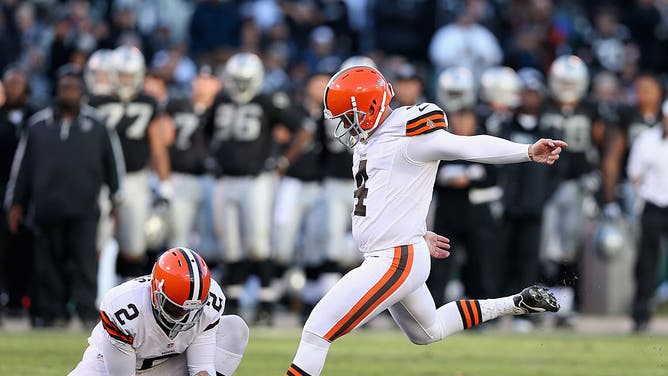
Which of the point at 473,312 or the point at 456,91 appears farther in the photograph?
the point at 456,91

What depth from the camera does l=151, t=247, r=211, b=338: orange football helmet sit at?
265 inches

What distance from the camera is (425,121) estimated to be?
721 cm

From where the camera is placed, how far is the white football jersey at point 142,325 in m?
6.81

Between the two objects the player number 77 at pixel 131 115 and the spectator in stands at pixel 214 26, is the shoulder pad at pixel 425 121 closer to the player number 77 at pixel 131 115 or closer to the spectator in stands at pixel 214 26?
the player number 77 at pixel 131 115

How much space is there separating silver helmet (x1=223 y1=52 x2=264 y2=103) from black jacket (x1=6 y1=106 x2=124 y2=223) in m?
1.41

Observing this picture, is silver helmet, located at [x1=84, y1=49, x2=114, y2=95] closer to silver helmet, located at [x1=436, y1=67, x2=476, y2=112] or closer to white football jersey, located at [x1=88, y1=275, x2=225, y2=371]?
silver helmet, located at [x1=436, y1=67, x2=476, y2=112]

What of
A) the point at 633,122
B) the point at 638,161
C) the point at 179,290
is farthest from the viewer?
the point at 633,122

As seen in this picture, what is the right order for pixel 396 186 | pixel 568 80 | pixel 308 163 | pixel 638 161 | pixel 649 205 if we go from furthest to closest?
1. pixel 308 163
2. pixel 568 80
3. pixel 638 161
4. pixel 649 205
5. pixel 396 186

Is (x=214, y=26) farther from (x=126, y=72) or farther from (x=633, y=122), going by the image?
(x=633, y=122)

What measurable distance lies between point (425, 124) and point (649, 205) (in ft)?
20.0

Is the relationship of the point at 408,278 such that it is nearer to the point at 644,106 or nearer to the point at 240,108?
the point at 240,108

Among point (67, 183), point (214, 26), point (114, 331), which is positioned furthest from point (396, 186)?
point (214, 26)

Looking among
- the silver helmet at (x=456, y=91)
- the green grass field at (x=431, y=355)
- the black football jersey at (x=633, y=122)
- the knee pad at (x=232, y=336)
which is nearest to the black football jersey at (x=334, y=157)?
the silver helmet at (x=456, y=91)

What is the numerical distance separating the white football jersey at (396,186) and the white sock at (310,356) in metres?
0.57
